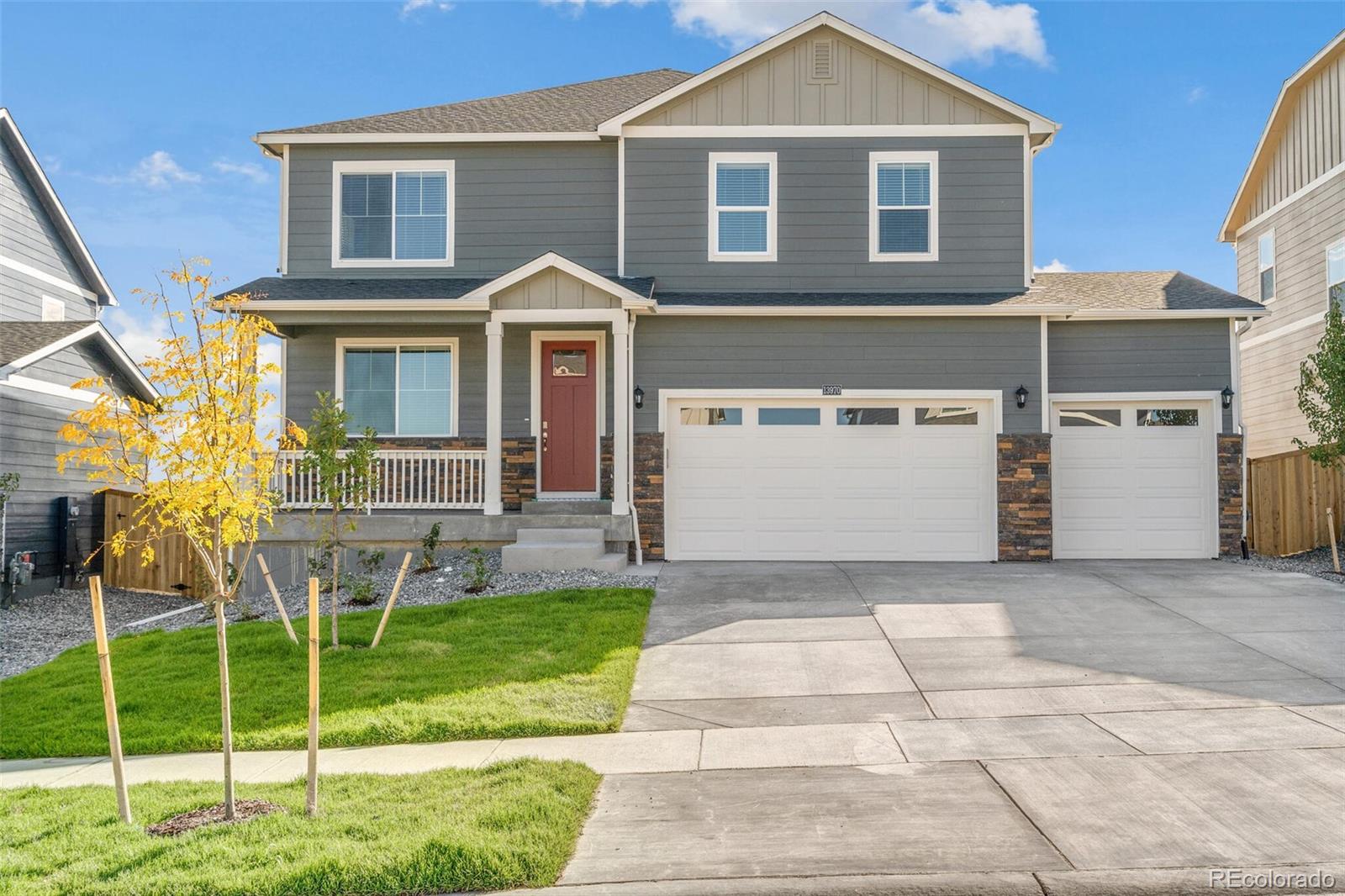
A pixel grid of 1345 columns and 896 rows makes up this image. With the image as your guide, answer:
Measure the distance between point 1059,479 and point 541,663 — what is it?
8.82 m

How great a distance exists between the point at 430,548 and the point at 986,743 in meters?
8.58

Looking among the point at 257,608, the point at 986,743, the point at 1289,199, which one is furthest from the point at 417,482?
the point at 1289,199

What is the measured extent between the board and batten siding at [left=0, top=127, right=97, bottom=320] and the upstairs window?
76.8ft

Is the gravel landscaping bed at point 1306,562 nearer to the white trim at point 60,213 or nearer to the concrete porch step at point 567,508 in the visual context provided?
the concrete porch step at point 567,508

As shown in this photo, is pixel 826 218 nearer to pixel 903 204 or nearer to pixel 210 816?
pixel 903 204

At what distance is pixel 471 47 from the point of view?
15383 mm

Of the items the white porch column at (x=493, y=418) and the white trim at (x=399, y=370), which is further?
the white trim at (x=399, y=370)

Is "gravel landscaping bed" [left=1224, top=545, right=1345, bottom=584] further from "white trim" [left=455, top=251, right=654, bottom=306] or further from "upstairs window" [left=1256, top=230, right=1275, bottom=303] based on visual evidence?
"white trim" [left=455, top=251, right=654, bottom=306]

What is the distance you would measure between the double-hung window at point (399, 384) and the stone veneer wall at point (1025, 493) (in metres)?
7.86

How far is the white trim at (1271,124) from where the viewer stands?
54.3ft

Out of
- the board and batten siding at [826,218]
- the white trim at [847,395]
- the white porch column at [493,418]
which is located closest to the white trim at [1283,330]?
the board and batten siding at [826,218]

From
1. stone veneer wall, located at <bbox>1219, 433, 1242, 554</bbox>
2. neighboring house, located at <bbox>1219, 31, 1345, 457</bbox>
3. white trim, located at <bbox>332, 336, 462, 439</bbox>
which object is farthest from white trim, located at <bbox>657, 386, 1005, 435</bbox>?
neighboring house, located at <bbox>1219, 31, 1345, 457</bbox>

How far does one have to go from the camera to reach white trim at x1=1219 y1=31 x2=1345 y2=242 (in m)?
16.5

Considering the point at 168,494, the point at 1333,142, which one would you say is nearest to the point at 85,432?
the point at 168,494
